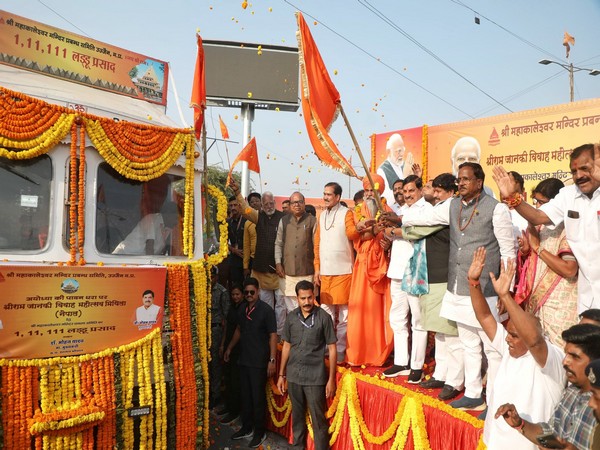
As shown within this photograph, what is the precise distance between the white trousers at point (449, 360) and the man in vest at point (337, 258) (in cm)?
139

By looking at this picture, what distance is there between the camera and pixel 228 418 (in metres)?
6.77

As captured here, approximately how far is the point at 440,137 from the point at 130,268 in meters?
4.64

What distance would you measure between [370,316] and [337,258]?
2.47 ft

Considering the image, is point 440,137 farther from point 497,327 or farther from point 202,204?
point 497,327

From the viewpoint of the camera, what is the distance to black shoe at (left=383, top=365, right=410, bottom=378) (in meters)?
5.47

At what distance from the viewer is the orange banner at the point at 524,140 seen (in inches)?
233

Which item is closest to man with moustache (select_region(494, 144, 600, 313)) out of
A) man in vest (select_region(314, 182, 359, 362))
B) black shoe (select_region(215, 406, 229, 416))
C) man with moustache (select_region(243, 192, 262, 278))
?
man in vest (select_region(314, 182, 359, 362))

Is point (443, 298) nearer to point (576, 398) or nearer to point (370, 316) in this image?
point (370, 316)

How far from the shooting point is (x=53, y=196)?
4.26 m

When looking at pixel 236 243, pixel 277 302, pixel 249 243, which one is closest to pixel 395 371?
pixel 277 302

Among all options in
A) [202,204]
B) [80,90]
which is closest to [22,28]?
[80,90]

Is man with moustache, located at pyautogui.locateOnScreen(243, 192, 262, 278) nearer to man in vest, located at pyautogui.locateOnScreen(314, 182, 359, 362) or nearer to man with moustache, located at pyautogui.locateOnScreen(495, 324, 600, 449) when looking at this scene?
man in vest, located at pyautogui.locateOnScreen(314, 182, 359, 362)

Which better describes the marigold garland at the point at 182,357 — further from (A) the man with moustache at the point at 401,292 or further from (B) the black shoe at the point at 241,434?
(A) the man with moustache at the point at 401,292

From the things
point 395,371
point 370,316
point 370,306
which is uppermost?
point 370,306
